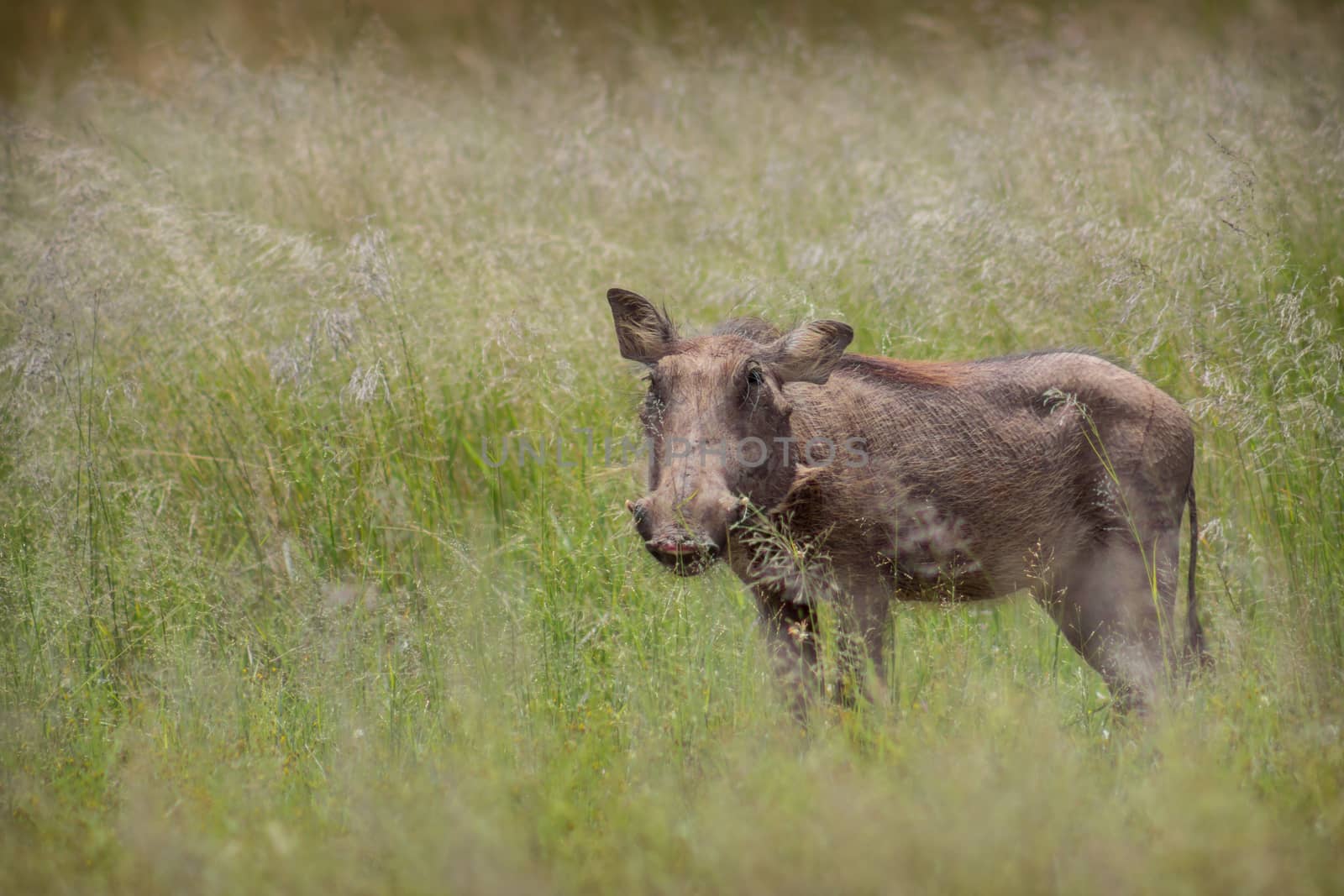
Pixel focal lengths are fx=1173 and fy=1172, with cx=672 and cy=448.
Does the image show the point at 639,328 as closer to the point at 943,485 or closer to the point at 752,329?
the point at 752,329

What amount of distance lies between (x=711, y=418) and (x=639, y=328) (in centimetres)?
56

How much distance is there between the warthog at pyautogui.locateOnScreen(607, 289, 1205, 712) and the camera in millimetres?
3484

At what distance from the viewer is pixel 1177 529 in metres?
3.75

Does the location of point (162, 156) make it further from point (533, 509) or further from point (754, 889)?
point (754, 889)

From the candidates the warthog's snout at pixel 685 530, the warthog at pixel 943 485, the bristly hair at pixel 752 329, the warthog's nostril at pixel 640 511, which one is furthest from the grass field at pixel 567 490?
the bristly hair at pixel 752 329

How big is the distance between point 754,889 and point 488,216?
5309mm

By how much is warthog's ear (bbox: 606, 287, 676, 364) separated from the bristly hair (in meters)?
0.20

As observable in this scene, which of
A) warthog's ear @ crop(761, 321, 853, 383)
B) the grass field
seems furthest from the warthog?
the grass field

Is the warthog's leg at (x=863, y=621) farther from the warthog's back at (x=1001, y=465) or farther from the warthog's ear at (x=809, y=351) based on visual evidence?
the warthog's ear at (x=809, y=351)

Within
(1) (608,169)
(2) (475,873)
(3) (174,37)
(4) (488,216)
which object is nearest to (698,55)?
(1) (608,169)

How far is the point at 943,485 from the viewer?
3.70 metres

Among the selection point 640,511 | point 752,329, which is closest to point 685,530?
point 640,511

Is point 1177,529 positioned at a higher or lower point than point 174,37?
lower

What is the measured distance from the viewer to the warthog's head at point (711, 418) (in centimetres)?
305
